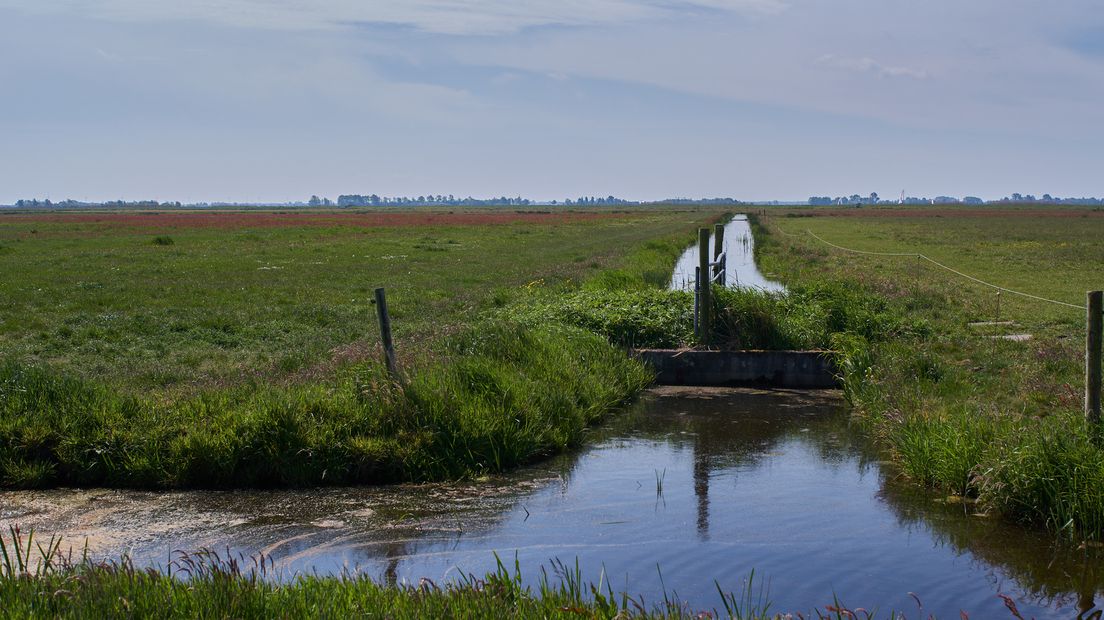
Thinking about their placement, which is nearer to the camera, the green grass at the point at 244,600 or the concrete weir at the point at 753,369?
the green grass at the point at 244,600

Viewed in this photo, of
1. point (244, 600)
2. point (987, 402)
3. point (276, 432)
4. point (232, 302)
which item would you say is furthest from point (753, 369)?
point (232, 302)

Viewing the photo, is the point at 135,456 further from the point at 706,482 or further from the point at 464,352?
the point at 706,482

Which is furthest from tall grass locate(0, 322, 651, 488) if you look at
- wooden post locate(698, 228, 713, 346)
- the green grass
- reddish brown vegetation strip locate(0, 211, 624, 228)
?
reddish brown vegetation strip locate(0, 211, 624, 228)

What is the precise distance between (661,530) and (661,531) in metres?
0.03

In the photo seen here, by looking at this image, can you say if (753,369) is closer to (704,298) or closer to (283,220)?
(704,298)

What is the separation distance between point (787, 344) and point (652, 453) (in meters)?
4.79

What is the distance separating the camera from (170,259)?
36125 millimetres

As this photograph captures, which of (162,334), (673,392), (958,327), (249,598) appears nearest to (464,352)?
(673,392)

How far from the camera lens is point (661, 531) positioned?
7766 mm

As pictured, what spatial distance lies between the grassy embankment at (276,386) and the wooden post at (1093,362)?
205 inches

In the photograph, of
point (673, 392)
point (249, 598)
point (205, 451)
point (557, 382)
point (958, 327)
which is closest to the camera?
point (249, 598)

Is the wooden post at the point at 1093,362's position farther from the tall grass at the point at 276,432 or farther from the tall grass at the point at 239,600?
the tall grass at the point at 276,432

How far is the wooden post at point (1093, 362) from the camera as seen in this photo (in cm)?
808

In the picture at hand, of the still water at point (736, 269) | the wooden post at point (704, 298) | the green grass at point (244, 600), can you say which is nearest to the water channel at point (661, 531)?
the green grass at point (244, 600)
